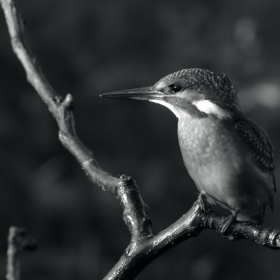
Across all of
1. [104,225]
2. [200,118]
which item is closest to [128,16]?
[104,225]

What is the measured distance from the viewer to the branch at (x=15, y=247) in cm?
91

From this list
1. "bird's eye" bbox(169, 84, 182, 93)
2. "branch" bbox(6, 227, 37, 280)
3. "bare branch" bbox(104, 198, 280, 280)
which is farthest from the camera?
"bird's eye" bbox(169, 84, 182, 93)

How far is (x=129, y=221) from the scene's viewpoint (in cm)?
90

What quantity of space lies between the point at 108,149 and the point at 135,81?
38 centimetres

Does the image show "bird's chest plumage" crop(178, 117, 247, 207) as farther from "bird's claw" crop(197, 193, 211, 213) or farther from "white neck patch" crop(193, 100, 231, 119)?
"bird's claw" crop(197, 193, 211, 213)

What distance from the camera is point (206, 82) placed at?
4.40ft

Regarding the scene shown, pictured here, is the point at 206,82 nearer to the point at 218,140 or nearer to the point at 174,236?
the point at 218,140

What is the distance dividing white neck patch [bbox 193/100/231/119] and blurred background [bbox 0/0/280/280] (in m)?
1.38

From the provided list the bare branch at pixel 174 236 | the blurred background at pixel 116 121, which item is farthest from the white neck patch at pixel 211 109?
the blurred background at pixel 116 121

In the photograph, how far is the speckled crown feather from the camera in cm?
134

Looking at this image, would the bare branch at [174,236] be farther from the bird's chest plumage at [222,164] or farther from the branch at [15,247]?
the bird's chest plumage at [222,164]

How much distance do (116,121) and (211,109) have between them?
1708 mm

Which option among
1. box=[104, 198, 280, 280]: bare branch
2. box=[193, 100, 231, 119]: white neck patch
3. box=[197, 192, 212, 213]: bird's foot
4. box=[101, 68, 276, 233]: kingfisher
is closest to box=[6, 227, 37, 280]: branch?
box=[104, 198, 280, 280]: bare branch

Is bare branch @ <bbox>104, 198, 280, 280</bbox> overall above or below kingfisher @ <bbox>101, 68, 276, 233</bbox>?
below
